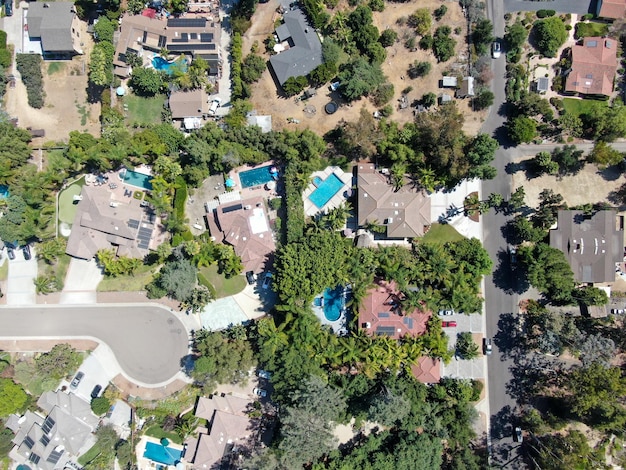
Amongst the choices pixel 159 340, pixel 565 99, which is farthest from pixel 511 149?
pixel 159 340

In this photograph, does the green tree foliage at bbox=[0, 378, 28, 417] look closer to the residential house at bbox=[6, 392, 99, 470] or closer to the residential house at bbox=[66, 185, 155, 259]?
the residential house at bbox=[6, 392, 99, 470]

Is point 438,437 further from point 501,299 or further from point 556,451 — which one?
point 501,299

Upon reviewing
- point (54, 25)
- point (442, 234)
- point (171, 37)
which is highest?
point (54, 25)

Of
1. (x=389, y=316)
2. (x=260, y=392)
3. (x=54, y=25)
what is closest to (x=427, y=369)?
(x=389, y=316)

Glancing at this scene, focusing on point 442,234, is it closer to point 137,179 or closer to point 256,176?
point 256,176

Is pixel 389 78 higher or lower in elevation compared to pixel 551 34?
lower

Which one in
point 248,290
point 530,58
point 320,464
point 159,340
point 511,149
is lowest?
point 320,464

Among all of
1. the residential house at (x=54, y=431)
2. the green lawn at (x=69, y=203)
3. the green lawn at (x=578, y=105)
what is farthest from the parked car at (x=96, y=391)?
the green lawn at (x=578, y=105)
